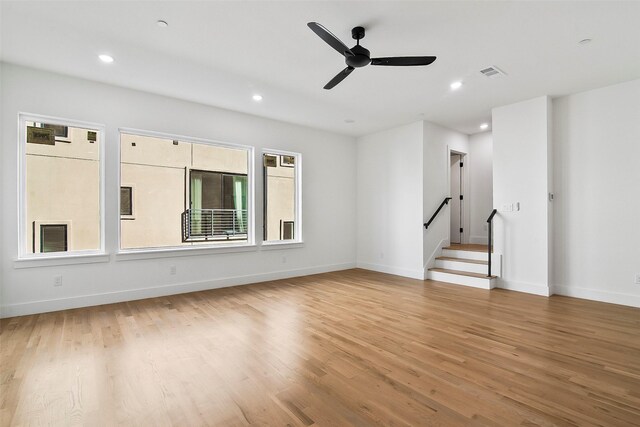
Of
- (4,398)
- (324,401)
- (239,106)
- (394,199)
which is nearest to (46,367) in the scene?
(4,398)

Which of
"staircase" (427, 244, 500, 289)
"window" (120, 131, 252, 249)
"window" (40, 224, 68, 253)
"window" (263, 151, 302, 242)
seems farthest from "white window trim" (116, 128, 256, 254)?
"staircase" (427, 244, 500, 289)

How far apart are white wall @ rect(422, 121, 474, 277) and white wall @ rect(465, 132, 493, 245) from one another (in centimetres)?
74

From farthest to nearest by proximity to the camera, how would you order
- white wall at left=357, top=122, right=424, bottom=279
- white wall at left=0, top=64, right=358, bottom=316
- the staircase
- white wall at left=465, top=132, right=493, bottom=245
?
1. white wall at left=465, top=132, right=493, bottom=245
2. white wall at left=357, top=122, right=424, bottom=279
3. the staircase
4. white wall at left=0, top=64, right=358, bottom=316

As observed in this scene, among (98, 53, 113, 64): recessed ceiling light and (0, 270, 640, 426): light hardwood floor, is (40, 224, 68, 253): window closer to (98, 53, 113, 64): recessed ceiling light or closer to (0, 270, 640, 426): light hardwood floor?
(0, 270, 640, 426): light hardwood floor

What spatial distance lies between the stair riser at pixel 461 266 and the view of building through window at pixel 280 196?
300 cm

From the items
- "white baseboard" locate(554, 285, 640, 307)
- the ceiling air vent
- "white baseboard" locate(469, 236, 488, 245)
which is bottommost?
"white baseboard" locate(554, 285, 640, 307)

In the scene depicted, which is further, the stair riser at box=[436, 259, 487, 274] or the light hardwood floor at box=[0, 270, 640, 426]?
the stair riser at box=[436, 259, 487, 274]

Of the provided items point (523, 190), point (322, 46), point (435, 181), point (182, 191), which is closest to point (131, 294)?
point (182, 191)

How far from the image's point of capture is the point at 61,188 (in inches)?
163

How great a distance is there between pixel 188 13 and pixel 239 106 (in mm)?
2474

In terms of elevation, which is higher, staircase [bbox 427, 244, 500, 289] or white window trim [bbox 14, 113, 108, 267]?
white window trim [bbox 14, 113, 108, 267]

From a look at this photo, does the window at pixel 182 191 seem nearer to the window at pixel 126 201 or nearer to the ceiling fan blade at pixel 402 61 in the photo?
the window at pixel 126 201

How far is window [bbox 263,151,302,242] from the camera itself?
6035 millimetres

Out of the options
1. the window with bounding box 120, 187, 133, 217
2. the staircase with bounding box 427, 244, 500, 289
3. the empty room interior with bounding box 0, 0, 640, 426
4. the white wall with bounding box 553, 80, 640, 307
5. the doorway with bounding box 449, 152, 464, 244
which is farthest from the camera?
the doorway with bounding box 449, 152, 464, 244
